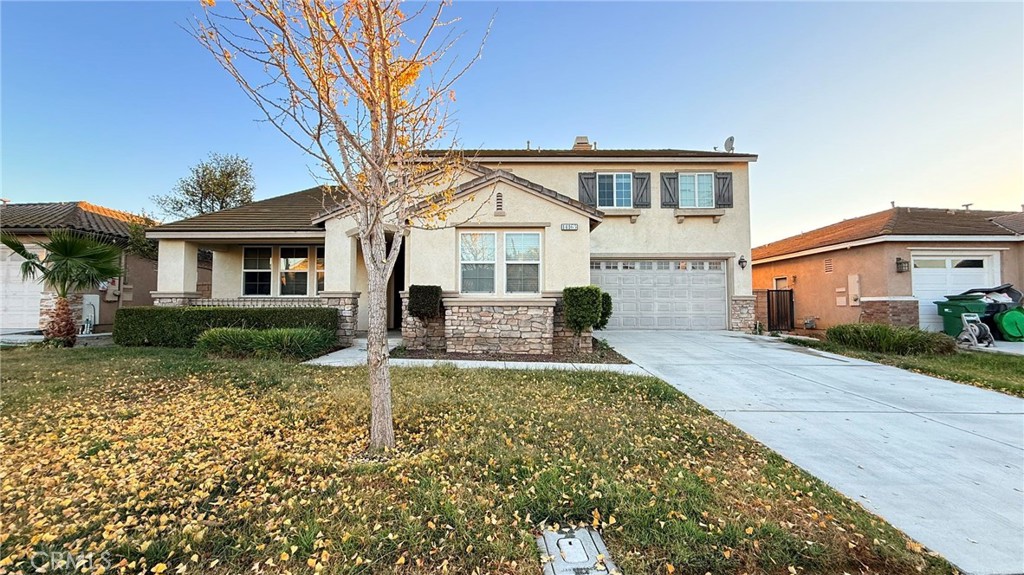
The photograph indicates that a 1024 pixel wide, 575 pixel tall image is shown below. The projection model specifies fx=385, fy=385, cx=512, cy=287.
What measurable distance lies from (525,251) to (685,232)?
7.63m

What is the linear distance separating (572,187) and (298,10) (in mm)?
11815

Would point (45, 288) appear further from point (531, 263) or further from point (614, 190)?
point (614, 190)

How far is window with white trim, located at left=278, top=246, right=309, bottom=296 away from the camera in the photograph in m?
12.5

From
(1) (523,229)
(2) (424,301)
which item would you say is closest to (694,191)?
(1) (523,229)

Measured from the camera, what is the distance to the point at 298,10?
3.26 m

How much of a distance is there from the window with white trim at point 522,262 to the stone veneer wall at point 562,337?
2.32ft

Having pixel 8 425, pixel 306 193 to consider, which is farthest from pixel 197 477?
pixel 306 193

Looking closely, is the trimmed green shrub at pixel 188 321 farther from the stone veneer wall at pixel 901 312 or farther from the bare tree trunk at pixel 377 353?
the stone veneer wall at pixel 901 312

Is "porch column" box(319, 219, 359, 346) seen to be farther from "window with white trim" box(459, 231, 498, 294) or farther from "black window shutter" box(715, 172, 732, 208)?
"black window shutter" box(715, 172, 732, 208)

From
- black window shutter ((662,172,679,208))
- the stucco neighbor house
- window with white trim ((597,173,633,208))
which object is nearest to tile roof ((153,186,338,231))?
the stucco neighbor house

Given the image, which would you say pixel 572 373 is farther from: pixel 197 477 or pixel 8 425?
pixel 8 425

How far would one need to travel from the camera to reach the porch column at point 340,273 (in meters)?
10.2

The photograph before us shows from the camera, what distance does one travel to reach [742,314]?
13.5 meters

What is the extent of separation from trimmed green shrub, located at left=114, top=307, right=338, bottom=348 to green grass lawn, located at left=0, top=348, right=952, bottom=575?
4.57 m
